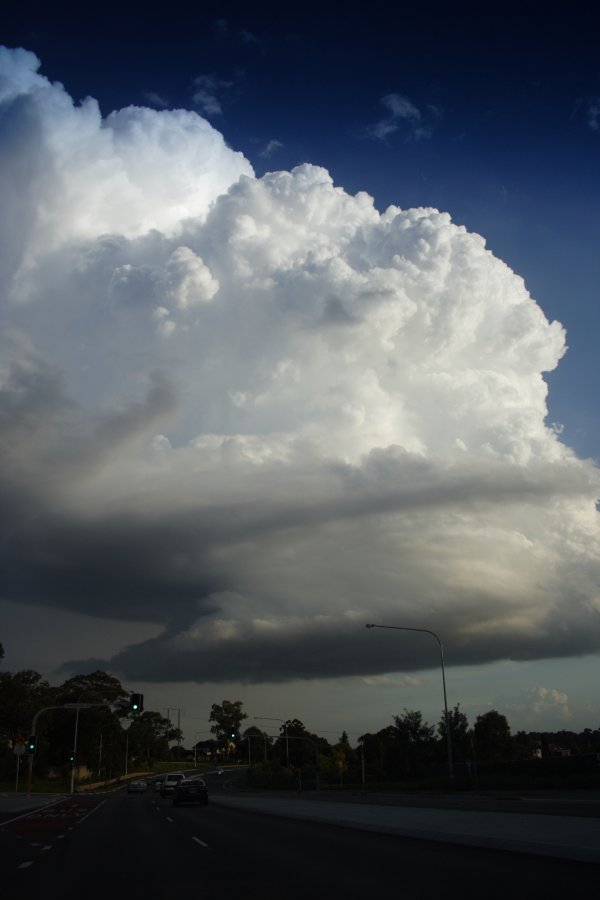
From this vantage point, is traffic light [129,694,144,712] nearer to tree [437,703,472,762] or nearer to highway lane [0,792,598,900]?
highway lane [0,792,598,900]

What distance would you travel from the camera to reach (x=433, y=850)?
17.4 meters

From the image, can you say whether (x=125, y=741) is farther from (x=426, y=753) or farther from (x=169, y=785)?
(x=169, y=785)

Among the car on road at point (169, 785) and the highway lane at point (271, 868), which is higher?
the highway lane at point (271, 868)

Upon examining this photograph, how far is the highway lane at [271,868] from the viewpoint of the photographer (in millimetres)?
11828

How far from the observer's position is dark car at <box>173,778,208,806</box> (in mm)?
46131

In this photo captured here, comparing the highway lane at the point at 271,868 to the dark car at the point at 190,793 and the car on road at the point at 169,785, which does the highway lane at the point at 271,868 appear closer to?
the dark car at the point at 190,793

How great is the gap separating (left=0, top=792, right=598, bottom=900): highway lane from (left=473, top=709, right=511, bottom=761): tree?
11581cm

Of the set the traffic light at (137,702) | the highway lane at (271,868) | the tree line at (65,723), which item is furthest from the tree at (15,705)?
the highway lane at (271,868)

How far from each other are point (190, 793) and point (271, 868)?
112 ft

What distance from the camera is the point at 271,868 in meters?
14.8

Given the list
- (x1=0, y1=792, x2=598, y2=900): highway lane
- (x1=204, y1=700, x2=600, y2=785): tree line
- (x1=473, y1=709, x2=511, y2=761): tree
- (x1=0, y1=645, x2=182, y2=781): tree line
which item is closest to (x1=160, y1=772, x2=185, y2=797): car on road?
(x1=204, y1=700, x2=600, y2=785): tree line

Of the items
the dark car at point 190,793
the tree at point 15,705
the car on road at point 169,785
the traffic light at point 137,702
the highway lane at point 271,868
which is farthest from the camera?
the tree at point 15,705

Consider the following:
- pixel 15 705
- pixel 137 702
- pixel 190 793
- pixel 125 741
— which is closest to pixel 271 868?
pixel 190 793

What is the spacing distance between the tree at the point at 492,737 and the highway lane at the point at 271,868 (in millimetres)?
115809
